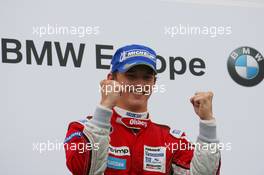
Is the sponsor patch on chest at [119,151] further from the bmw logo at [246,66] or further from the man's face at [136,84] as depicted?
the bmw logo at [246,66]

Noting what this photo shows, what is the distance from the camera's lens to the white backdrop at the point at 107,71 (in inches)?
64.7

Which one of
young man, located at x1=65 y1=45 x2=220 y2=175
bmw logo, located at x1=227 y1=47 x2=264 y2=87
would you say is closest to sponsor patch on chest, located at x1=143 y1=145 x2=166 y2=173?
young man, located at x1=65 y1=45 x2=220 y2=175

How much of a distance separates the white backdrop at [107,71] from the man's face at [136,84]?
0.45 m

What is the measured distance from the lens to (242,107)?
77.5 inches

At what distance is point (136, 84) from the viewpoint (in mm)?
1280

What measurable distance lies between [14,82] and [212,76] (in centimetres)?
82

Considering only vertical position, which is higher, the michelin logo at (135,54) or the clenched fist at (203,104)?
the michelin logo at (135,54)

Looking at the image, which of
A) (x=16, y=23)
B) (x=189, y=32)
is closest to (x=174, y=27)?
(x=189, y=32)

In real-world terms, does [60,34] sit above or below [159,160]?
above

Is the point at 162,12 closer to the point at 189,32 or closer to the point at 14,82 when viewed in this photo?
the point at 189,32

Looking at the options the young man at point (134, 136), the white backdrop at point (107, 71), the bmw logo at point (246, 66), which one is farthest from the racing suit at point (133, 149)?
the bmw logo at point (246, 66)

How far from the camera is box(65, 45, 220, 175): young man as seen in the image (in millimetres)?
1130

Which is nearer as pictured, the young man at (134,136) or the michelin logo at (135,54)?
the young man at (134,136)

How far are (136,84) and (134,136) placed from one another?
148 mm
